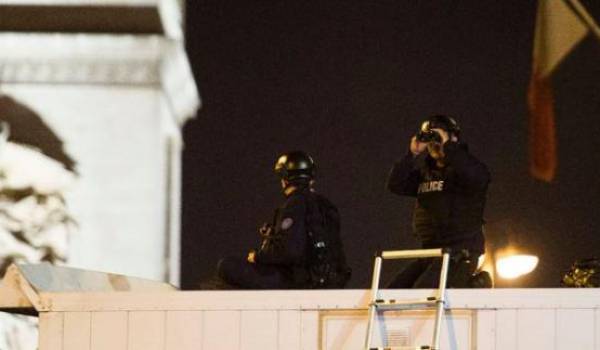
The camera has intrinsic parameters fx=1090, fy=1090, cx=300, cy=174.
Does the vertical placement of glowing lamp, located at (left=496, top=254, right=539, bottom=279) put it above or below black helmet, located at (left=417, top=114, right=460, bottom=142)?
below

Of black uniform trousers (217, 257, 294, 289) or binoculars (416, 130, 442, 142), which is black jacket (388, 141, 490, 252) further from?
black uniform trousers (217, 257, 294, 289)

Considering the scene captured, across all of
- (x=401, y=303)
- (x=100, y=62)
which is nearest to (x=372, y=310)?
(x=401, y=303)

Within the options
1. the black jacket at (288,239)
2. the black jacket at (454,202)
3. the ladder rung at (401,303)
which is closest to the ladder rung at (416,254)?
the ladder rung at (401,303)

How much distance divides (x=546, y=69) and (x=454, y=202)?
552 cm

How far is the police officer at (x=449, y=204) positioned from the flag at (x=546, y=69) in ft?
15.7

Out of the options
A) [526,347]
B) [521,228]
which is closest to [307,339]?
[526,347]

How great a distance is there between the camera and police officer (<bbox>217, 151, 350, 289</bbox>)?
659 centimetres

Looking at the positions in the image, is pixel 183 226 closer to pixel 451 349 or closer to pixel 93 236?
pixel 93 236

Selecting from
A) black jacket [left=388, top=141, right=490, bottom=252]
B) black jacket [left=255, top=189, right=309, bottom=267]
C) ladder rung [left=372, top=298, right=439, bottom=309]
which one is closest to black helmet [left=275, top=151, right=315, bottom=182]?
black jacket [left=255, top=189, right=309, bottom=267]

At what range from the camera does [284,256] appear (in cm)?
659

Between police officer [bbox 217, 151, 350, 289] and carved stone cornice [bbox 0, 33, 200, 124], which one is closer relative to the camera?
police officer [bbox 217, 151, 350, 289]

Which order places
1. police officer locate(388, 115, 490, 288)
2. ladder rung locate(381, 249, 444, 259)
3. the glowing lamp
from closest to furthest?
1. ladder rung locate(381, 249, 444, 259)
2. police officer locate(388, 115, 490, 288)
3. the glowing lamp

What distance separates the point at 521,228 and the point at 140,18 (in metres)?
5.60

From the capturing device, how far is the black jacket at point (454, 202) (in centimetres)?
656
